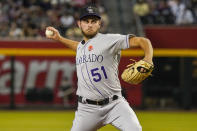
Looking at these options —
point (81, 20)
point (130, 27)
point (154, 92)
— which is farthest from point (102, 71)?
point (130, 27)

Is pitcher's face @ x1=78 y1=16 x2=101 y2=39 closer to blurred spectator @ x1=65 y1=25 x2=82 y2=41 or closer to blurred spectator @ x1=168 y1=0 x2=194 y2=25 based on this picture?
blurred spectator @ x1=65 y1=25 x2=82 y2=41

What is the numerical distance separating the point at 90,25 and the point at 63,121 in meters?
6.60

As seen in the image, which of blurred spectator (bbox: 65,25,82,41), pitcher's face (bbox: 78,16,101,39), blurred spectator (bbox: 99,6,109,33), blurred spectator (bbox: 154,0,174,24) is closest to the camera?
pitcher's face (bbox: 78,16,101,39)

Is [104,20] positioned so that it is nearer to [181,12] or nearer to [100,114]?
[181,12]

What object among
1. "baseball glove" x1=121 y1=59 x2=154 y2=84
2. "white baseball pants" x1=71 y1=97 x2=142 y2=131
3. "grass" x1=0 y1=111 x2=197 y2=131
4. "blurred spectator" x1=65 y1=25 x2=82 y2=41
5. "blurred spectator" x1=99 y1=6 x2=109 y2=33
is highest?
"blurred spectator" x1=99 y1=6 x2=109 y2=33

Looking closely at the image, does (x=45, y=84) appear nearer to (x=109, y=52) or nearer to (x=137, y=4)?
(x=137, y=4)

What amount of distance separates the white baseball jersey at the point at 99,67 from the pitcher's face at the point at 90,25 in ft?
0.29

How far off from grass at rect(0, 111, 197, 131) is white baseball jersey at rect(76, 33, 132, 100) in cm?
489

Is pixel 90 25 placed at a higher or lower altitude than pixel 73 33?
higher

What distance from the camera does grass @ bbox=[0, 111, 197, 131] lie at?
10.7m

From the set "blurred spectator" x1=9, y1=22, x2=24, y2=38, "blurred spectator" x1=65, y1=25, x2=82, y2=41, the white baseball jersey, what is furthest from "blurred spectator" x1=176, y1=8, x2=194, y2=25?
the white baseball jersey

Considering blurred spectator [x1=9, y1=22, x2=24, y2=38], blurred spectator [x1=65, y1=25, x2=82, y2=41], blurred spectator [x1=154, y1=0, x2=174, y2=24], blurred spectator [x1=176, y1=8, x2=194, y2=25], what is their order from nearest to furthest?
blurred spectator [x1=65, y1=25, x2=82, y2=41]
blurred spectator [x1=9, y1=22, x2=24, y2=38]
blurred spectator [x1=176, y1=8, x2=194, y2=25]
blurred spectator [x1=154, y1=0, x2=174, y2=24]

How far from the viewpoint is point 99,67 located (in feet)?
18.2

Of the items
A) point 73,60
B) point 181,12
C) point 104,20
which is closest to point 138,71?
point 73,60
